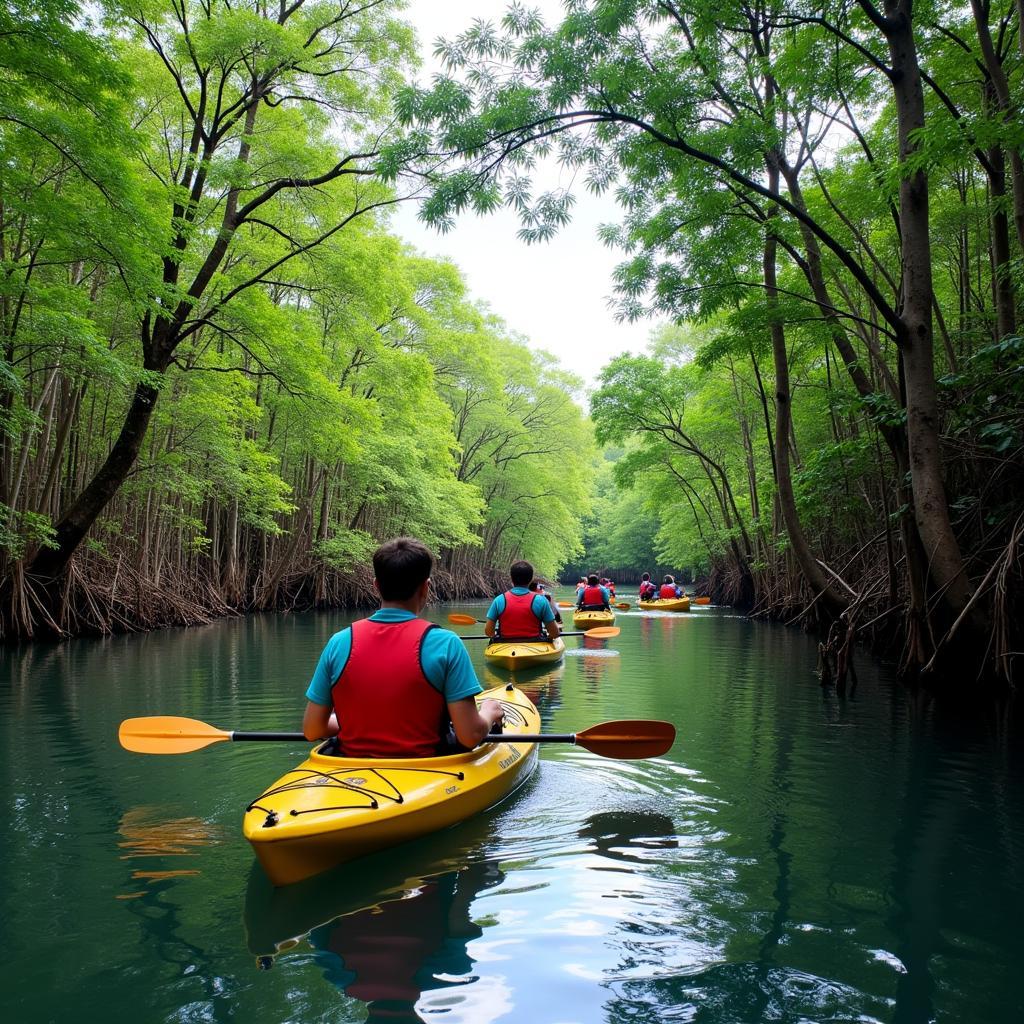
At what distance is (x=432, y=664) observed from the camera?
126 inches

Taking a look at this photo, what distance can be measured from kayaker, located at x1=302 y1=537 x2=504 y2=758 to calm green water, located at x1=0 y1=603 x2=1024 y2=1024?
0.55m

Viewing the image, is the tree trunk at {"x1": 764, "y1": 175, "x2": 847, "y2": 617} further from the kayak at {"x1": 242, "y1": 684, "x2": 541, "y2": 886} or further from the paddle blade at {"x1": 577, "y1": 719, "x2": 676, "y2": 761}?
the kayak at {"x1": 242, "y1": 684, "x2": 541, "y2": 886}

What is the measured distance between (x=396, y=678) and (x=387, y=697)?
4.7 inches

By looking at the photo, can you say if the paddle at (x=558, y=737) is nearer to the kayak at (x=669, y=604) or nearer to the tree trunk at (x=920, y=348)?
the tree trunk at (x=920, y=348)

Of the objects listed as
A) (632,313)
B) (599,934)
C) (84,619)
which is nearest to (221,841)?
(599,934)

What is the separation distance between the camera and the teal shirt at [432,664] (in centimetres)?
321

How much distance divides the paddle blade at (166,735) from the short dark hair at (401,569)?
1.48 metres

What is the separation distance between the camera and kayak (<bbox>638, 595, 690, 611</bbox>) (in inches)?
853

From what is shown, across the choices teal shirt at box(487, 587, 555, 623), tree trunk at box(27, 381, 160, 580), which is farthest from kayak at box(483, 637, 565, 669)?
tree trunk at box(27, 381, 160, 580)

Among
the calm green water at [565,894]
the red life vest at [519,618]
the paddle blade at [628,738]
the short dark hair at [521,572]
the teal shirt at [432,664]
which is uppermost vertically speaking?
the short dark hair at [521,572]

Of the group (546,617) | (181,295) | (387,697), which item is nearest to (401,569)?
(387,697)

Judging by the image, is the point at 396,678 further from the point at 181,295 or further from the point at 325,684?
the point at 181,295

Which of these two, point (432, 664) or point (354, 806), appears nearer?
point (354, 806)

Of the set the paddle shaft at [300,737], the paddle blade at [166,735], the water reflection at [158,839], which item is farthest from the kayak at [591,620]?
the water reflection at [158,839]
